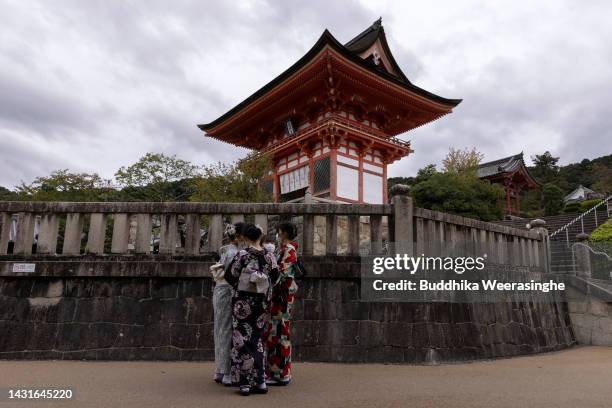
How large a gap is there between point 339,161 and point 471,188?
11.1 meters

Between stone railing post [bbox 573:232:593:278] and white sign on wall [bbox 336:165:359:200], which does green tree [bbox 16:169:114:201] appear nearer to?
white sign on wall [bbox 336:165:359:200]

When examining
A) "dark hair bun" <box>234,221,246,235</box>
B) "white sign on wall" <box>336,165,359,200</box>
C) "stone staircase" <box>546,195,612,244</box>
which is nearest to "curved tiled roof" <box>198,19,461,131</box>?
"white sign on wall" <box>336,165,359,200</box>

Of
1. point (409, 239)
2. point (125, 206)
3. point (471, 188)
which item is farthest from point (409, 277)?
point (471, 188)

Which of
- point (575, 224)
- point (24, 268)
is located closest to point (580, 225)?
point (575, 224)

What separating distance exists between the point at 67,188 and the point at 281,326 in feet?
49.5

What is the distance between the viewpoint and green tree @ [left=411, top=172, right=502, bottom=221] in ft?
73.9

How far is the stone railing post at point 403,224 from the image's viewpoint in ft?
19.4

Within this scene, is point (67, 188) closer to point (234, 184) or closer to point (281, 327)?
point (234, 184)

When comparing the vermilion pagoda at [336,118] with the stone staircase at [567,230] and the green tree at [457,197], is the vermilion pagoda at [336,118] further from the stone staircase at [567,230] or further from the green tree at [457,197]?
the stone staircase at [567,230]

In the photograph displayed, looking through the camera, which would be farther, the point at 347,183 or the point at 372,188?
the point at 372,188

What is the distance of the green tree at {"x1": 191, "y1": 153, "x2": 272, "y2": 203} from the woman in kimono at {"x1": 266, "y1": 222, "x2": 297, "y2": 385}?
9496 mm

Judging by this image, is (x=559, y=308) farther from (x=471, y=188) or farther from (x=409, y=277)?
(x=471, y=188)

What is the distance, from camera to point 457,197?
22.8 metres

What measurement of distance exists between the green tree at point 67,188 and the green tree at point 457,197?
52.8 feet
